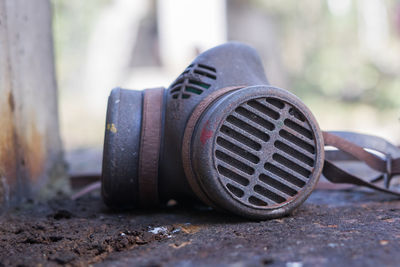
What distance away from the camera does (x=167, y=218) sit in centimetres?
173

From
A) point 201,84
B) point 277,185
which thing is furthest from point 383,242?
point 201,84

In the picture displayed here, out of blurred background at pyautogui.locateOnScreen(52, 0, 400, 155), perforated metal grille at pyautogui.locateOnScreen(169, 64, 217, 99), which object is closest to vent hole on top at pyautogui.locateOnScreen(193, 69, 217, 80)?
perforated metal grille at pyautogui.locateOnScreen(169, 64, 217, 99)

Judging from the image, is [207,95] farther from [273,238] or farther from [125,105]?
[273,238]

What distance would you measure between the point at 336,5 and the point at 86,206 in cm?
1452

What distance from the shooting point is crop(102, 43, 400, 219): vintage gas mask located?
1486 millimetres

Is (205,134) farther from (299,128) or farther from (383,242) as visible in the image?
(383,242)

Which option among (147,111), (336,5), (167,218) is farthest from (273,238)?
(336,5)

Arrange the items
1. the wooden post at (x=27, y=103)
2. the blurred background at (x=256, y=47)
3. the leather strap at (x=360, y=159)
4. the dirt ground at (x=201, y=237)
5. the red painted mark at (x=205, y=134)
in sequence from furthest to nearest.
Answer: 1. the blurred background at (x=256, y=47)
2. the wooden post at (x=27, y=103)
3. the leather strap at (x=360, y=159)
4. the red painted mark at (x=205, y=134)
5. the dirt ground at (x=201, y=237)

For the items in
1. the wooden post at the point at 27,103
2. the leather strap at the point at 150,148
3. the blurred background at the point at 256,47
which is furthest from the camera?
the blurred background at the point at 256,47

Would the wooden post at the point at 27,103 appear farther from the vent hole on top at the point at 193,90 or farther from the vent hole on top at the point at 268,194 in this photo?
the vent hole on top at the point at 268,194

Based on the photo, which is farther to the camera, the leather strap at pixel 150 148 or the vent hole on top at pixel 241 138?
the leather strap at pixel 150 148

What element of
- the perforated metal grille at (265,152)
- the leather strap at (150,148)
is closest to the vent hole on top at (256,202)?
the perforated metal grille at (265,152)

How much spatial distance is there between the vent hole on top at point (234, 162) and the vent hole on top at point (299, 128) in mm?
204

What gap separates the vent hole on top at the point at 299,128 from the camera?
5.06 ft
